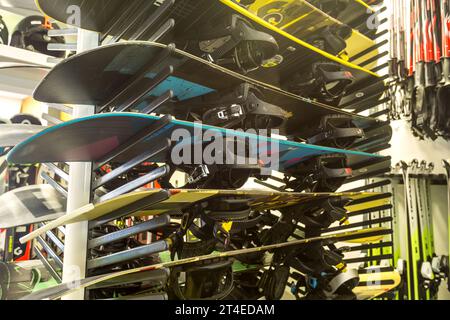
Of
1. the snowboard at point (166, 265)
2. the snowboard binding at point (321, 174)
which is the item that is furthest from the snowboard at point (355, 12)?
the snowboard at point (166, 265)

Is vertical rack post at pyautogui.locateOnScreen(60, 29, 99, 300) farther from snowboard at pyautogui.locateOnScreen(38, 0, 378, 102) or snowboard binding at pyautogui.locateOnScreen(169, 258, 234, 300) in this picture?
snowboard binding at pyautogui.locateOnScreen(169, 258, 234, 300)

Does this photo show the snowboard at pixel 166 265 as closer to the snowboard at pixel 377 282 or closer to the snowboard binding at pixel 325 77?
the snowboard at pixel 377 282

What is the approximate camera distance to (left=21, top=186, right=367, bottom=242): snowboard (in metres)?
0.77

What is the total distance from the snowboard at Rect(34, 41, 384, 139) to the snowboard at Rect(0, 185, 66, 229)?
0.30m

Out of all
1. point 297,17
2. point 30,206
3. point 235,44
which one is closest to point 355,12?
point 297,17

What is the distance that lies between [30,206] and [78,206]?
17 centimetres

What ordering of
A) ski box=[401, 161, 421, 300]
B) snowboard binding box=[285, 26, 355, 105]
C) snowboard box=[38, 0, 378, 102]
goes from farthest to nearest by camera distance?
ski box=[401, 161, 421, 300] < snowboard binding box=[285, 26, 355, 105] < snowboard box=[38, 0, 378, 102]

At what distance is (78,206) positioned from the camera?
922mm

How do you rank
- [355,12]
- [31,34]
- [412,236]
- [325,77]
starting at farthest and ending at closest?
[412,236] → [31,34] → [355,12] → [325,77]

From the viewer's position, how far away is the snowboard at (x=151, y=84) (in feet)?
2.55

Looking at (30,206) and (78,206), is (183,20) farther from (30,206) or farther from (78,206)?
(30,206)

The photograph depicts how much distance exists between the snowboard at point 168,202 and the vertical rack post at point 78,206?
0.05m

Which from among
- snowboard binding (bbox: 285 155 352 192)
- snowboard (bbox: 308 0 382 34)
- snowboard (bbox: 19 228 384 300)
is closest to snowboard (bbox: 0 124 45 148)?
snowboard (bbox: 19 228 384 300)
